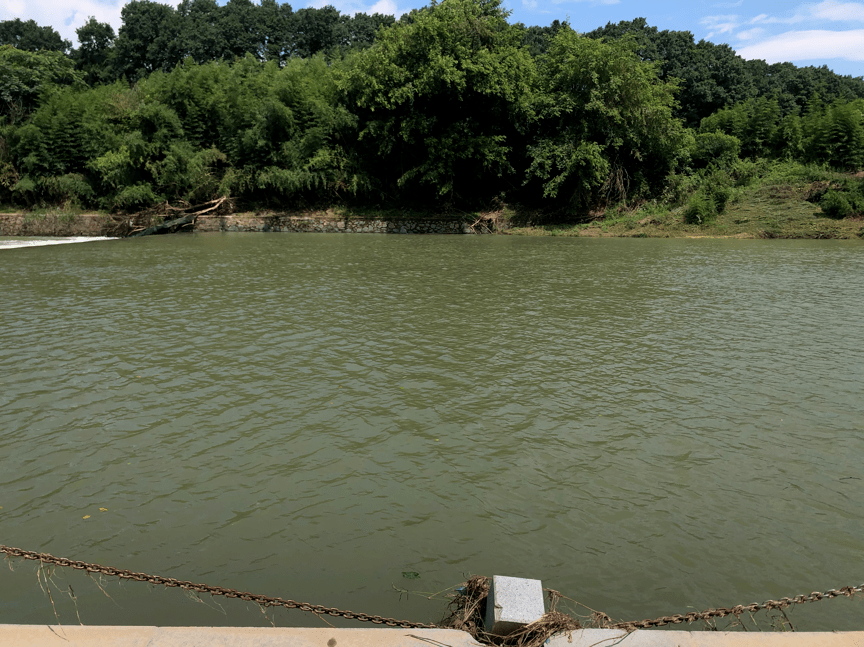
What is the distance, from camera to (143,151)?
95.7ft

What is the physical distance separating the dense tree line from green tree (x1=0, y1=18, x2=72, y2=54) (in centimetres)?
3808

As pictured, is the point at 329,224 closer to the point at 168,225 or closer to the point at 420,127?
the point at 420,127

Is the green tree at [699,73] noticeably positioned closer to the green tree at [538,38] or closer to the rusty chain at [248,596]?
the green tree at [538,38]

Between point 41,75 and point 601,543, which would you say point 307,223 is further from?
point 601,543

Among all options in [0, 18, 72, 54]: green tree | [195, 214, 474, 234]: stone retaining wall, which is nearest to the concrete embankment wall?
[195, 214, 474, 234]: stone retaining wall

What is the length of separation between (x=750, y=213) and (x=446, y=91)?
46.8 ft

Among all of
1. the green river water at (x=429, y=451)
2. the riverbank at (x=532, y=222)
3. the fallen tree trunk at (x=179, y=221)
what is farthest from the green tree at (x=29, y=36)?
the green river water at (x=429, y=451)

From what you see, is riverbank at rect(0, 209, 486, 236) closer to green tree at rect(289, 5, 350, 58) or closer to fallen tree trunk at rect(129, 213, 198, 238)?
fallen tree trunk at rect(129, 213, 198, 238)

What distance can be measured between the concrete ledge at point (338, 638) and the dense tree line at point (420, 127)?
24.5 meters

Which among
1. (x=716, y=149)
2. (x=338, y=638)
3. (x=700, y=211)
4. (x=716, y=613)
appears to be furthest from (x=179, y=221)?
(x=716, y=613)

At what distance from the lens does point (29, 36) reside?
6638 centimetres

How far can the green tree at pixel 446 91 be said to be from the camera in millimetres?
25766

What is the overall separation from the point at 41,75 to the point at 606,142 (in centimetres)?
3392

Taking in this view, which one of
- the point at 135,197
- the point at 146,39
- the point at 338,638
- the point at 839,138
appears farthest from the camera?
the point at 146,39
